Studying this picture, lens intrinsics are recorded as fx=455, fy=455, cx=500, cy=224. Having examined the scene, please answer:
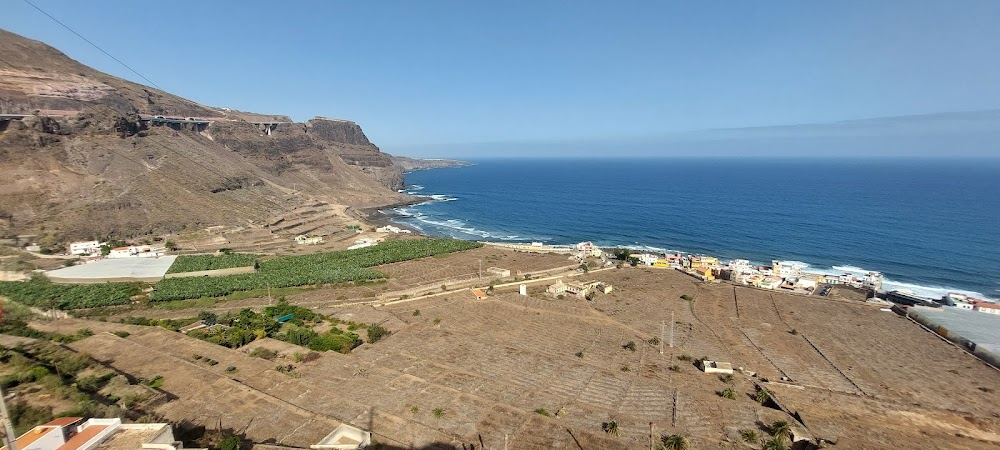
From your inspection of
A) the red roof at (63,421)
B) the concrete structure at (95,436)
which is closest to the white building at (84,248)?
the red roof at (63,421)

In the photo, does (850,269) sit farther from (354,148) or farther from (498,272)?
(354,148)

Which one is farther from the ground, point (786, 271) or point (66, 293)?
point (66, 293)

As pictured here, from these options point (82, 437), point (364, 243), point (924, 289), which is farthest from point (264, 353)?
point (924, 289)

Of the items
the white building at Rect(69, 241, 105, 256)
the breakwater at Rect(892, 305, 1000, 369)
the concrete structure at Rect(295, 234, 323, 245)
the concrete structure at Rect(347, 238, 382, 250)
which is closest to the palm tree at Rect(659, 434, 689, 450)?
the breakwater at Rect(892, 305, 1000, 369)

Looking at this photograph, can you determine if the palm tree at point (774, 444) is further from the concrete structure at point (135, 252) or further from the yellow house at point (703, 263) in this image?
the concrete structure at point (135, 252)

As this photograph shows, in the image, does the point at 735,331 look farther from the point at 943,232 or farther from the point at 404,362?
the point at 943,232
